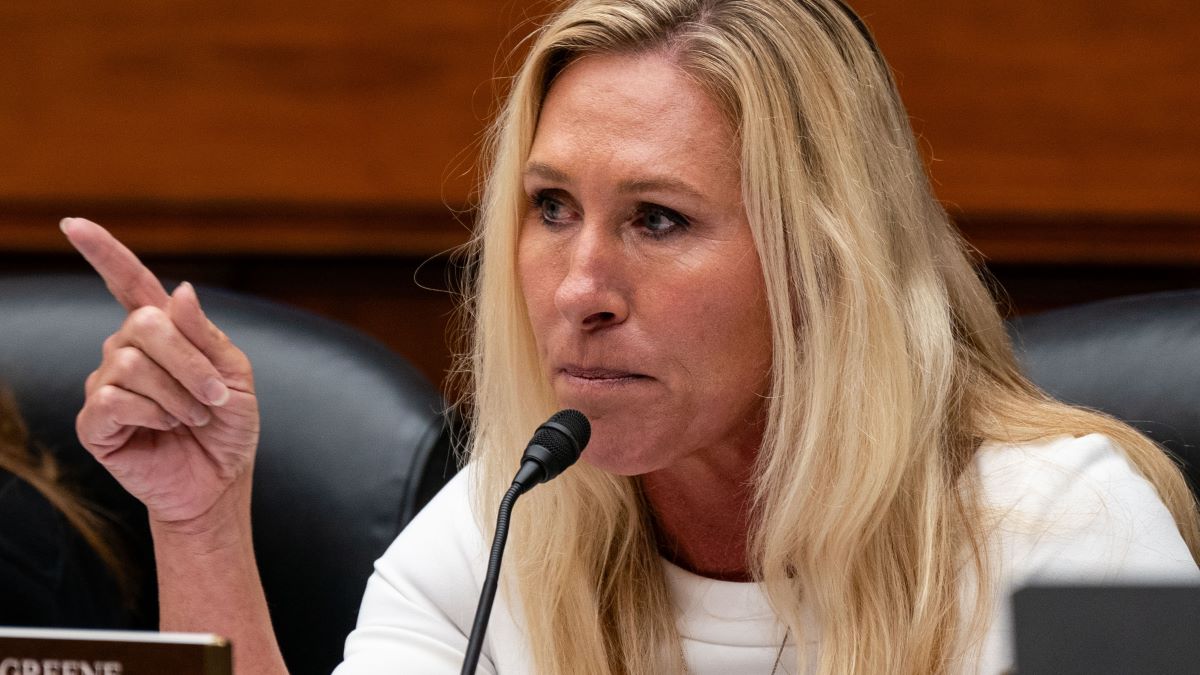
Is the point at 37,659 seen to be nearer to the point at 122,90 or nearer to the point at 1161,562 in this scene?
the point at 1161,562

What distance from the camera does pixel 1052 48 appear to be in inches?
68.7

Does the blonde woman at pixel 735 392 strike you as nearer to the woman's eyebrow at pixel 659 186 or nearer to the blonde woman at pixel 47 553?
the woman's eyebrow at pixel 659 186

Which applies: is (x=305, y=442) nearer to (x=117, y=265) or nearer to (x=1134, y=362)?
(x=117, y=265)

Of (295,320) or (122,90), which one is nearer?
(295,320)

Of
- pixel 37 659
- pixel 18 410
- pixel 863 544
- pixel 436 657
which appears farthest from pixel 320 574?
pixel 37 659

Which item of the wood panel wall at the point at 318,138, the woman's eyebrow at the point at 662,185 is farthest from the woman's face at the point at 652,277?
the wood panel wall at the point at 318,138

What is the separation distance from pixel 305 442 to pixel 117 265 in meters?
0.41

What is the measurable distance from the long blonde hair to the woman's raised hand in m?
0.23

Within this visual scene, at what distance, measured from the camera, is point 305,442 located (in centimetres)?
139

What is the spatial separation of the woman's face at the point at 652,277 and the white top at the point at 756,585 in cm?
16

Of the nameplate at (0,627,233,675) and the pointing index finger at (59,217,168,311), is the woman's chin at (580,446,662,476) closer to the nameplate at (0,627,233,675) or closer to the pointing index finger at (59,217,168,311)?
the pointing index finger at (59,217,168,311)

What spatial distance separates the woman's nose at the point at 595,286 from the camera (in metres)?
1.01

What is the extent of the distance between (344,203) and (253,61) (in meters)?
0.21

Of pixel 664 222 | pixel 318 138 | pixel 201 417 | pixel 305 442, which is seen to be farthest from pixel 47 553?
pixel 664 222
